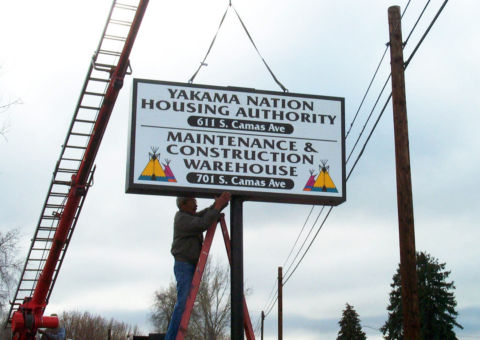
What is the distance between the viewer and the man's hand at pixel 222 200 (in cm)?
904

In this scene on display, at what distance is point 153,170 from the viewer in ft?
29.4

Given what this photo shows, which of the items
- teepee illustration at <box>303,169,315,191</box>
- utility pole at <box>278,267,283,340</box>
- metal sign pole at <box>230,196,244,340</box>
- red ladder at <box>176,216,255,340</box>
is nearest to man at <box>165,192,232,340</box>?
red ladder at <box>176,216,255,340</box>

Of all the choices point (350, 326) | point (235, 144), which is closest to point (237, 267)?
point (235, 144)

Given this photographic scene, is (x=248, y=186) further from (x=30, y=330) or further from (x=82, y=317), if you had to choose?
(x=82, y=317)

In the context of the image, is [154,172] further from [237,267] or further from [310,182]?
[310,182]

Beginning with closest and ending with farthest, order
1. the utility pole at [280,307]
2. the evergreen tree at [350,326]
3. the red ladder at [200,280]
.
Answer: the red ladder at [200,280] → the utility pole at [280,307] → the evergreen tree at [350,326]

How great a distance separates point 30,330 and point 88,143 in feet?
19.5

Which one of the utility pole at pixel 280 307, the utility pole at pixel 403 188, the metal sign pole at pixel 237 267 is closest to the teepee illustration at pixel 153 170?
the metal sign pole at pixel 237 267

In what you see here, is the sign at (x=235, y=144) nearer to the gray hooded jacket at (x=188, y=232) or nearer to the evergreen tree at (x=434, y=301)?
the gray hooded jacket at (x=188, y=232)

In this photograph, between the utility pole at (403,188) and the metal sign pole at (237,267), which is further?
the utility pole at (403,188)

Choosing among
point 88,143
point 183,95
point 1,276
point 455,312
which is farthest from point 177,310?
point 455,312

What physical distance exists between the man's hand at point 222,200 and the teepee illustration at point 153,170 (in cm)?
81

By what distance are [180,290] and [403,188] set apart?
4.04 metres

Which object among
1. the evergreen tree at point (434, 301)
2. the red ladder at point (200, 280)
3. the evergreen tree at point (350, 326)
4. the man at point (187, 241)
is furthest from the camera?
the evergreen tree at point (350, 326)
